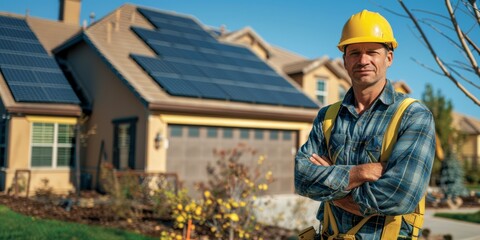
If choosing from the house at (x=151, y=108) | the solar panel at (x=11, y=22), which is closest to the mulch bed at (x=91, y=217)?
the house at (x=151, y=108)

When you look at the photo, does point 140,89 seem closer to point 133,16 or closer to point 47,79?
point 47,79

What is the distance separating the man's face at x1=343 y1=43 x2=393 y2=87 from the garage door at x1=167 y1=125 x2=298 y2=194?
34.0ft

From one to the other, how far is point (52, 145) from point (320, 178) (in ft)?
40.7

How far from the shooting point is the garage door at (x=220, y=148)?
13547 millimetres

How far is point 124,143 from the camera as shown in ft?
45.5

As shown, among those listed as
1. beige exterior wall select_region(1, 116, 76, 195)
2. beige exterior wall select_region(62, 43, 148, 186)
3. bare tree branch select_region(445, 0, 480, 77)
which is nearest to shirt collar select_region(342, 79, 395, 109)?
bare tree branch select_region(445, 0, 480, 77)

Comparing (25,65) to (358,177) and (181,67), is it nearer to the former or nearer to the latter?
(358,177)

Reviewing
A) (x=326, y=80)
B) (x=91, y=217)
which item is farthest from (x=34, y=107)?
(x=326, y=80)

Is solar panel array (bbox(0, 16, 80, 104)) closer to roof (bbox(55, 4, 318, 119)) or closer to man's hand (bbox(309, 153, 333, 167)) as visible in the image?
roof (bbox(55, 4, 318, 119))

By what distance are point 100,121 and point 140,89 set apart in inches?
106

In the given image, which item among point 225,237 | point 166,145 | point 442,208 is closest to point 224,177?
point 225,237

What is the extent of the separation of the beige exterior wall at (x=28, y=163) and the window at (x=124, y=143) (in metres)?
1.35

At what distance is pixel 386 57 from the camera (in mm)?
2375

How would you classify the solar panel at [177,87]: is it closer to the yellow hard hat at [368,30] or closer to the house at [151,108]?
the house at [151,108]
